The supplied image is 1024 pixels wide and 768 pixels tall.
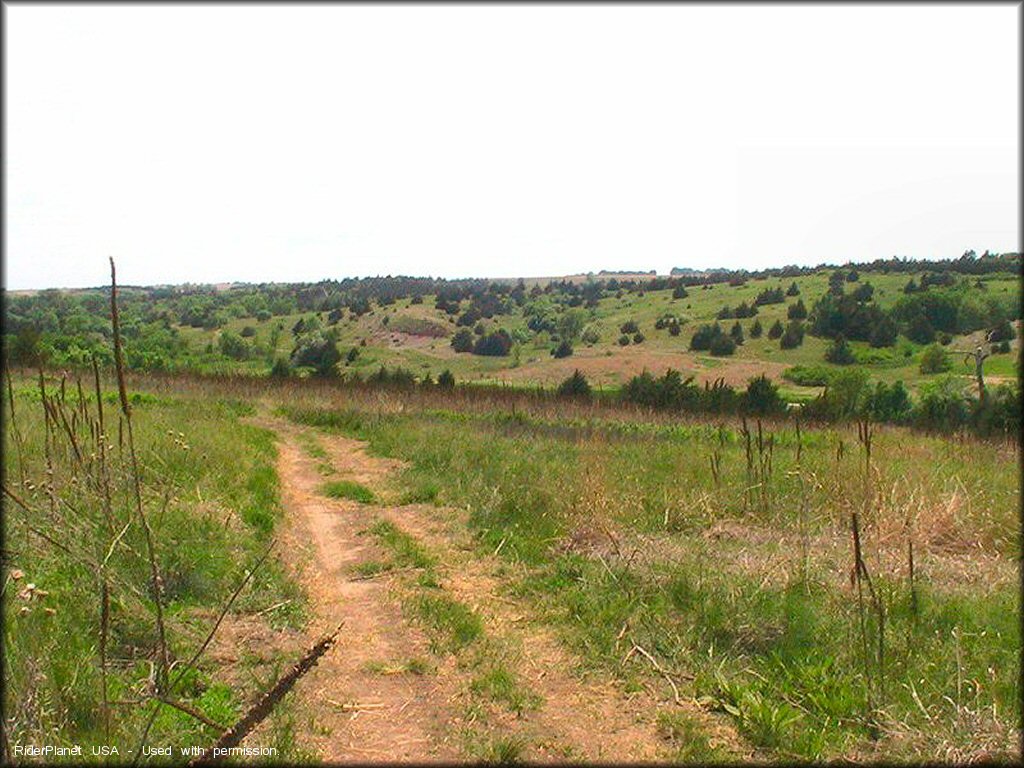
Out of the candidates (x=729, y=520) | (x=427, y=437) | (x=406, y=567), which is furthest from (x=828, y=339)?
(x=406, y=567)

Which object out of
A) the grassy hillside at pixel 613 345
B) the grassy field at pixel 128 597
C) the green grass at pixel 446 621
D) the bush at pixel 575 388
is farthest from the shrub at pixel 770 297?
the green grass at pixel 446 621

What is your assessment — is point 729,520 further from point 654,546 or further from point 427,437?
point 427,437

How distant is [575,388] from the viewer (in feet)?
80.0

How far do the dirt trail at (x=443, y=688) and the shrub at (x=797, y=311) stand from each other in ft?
109

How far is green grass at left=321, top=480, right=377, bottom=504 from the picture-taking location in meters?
8.44

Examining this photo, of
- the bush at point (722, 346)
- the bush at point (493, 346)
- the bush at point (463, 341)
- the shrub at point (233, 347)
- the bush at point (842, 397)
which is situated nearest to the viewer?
the bush at point (842, 397)

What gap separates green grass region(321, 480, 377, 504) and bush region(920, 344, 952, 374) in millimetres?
22773

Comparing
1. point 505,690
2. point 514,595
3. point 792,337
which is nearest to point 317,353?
point 792,337

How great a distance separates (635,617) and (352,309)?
4392 cm

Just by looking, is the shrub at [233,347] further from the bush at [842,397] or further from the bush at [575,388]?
the bush at [842,397]

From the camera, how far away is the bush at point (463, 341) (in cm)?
3784

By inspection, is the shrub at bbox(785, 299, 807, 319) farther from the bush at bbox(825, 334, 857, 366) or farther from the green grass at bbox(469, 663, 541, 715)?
the green grass at bbox(469, 663, 541, 715)

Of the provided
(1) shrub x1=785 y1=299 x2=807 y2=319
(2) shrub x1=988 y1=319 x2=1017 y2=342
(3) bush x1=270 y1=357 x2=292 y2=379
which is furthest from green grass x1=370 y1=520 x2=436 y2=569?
(1) shrub x1=785 y1=299 x2=807 y2=319

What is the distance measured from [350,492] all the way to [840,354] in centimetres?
2679
